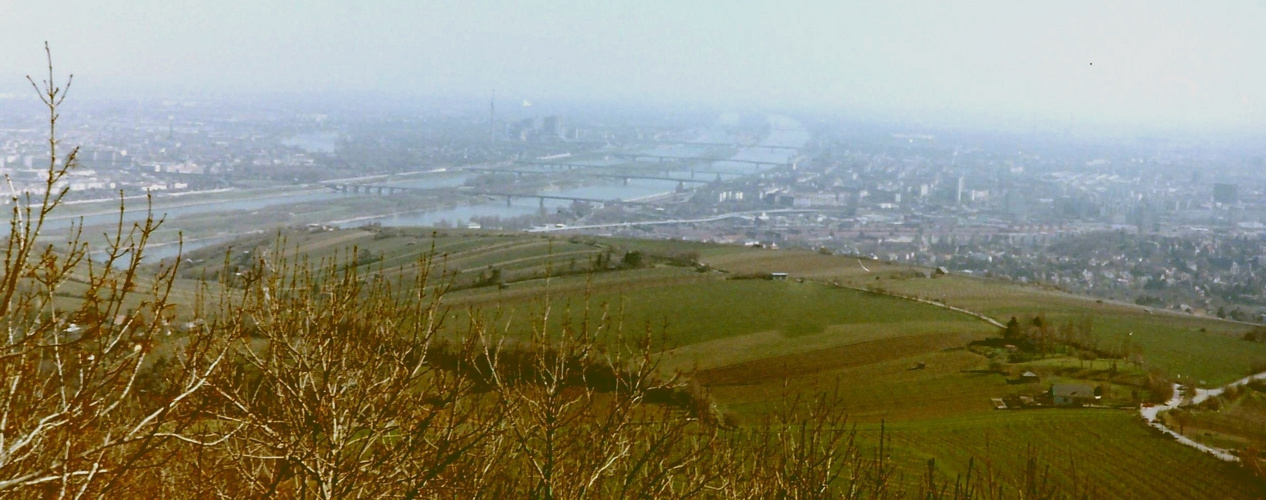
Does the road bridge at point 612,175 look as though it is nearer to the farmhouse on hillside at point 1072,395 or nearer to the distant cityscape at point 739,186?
the distant cityscape at point 739,186

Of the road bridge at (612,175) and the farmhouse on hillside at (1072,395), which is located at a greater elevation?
the road bridge at (612,175)

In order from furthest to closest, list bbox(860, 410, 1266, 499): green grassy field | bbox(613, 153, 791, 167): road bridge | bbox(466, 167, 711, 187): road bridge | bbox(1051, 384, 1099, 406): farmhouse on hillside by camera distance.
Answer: bbox(613, 153, 791, 167): road bridge
bbox(466, 167, 711, 187): road bridge
bbox(1051, 384, 1099, 406): farmhouse on hillside
bbox(860, 410, 1266, 499): green grassy field

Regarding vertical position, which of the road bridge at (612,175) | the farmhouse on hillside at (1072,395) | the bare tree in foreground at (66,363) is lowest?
the farmhouse on hillside at (1072,395)

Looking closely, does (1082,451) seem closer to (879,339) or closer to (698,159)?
(879,339)

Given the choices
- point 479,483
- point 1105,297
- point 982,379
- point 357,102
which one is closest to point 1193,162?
point 1105,297

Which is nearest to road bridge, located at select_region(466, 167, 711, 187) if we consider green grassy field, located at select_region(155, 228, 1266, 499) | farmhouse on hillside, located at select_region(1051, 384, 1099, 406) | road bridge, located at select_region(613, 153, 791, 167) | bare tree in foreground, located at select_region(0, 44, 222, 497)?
road bridge, located at select_region(613, 153, 791, 167)

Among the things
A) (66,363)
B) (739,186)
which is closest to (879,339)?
(66,363)

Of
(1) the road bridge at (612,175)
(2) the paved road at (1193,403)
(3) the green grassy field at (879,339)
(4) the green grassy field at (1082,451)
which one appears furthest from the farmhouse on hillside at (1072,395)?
(1) the road bridge at (612,175)

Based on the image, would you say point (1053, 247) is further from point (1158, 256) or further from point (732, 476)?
point (732, 476)

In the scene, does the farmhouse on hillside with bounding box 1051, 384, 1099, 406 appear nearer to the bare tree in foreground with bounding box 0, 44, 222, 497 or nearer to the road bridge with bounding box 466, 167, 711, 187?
the bare tree in foreground with bounding box 0, 44, 222, 497

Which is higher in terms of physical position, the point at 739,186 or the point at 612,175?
the point at 612,175
